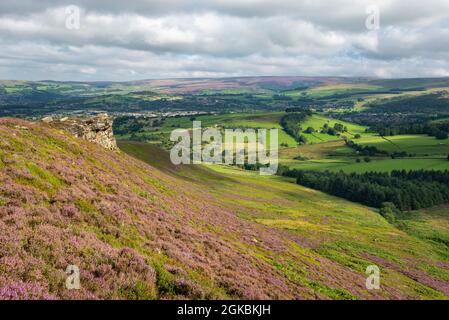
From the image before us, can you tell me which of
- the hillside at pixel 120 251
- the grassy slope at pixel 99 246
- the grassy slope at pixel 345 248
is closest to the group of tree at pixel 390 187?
the grassy slope at pixel 345 248

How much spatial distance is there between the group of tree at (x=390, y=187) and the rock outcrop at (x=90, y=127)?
99.7 m

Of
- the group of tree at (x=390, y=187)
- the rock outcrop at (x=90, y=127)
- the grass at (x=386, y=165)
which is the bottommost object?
the group of tree at (x=390, y=187)

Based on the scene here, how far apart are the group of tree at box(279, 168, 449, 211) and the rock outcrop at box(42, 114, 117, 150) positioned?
99728 mm

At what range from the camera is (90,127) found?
64.7m

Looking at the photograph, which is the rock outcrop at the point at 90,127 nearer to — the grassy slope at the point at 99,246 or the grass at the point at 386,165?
the grassy slope at the point at 99,246

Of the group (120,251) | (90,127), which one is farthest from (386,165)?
(120,251)

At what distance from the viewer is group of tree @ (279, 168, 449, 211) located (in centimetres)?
13412

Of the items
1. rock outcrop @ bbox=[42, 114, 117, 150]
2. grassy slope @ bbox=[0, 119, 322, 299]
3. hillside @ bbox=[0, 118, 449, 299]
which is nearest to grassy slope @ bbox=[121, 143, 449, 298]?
hillside @ bbox=[0, 118, 449, 299]

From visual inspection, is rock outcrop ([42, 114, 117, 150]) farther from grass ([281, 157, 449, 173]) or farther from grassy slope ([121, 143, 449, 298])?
grass ([281, 157, 449, 173])

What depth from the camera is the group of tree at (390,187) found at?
134125mm

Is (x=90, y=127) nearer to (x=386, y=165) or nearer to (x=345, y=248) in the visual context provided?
(x=345, y=248)

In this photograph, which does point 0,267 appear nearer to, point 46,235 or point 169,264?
point 46,235

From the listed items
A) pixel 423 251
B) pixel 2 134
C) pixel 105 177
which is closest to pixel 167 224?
pixel 105 177
